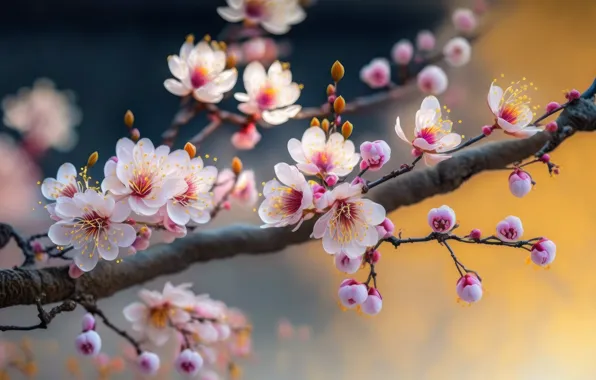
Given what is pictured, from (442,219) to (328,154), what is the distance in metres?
0.12

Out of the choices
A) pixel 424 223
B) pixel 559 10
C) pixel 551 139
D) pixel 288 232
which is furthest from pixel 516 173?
pixel 559 10

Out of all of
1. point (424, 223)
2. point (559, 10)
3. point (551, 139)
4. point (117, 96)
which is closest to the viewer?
point (551, 139)

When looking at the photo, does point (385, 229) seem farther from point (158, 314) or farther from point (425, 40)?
point (425, 40)

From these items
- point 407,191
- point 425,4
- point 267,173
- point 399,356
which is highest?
point 425,4

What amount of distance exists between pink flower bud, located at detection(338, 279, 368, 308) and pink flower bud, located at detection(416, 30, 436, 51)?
2.37ft

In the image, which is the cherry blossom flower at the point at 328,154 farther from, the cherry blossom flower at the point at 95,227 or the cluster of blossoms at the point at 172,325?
the cluster of blossoms at the point at 172,325

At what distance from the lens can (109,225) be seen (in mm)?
558

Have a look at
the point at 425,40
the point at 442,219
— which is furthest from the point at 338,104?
the point at 425,40

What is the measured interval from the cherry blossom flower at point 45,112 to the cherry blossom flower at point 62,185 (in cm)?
64

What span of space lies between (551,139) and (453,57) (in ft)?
1.50

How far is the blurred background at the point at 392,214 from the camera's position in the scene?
3.26 ft

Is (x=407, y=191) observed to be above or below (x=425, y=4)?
below

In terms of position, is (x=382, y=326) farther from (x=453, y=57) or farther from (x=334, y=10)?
(x=334, y=10)

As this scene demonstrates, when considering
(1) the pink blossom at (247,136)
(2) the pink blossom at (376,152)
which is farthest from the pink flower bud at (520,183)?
(1) the pink blossom at (247,136)
